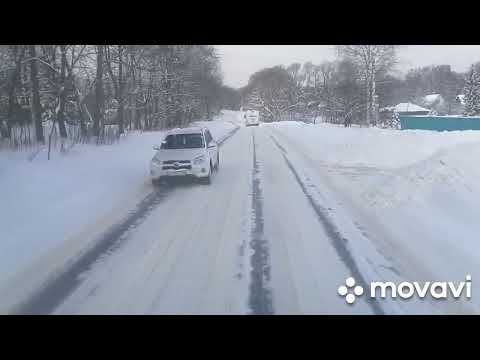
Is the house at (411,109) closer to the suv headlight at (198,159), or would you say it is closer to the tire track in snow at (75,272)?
the suv headlight at (198,159)

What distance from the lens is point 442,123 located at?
97.7 ft

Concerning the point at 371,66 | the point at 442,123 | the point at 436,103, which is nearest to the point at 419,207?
the point at 442,123

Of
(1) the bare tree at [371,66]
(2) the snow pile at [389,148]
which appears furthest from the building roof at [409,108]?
(2) the snow pile at [389,148]

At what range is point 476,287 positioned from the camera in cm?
468

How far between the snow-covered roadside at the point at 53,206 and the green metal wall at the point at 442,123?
21134mm

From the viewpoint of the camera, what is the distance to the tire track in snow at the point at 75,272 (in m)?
4.47

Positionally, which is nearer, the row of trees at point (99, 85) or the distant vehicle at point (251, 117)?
the row of trees at point (99, 85)

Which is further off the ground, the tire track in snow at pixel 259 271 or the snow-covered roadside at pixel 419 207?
the snow-covered roadside at pixel 419 207

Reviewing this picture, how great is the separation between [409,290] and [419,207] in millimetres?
4248

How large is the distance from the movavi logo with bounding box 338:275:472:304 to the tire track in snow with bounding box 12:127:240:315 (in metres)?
3.03

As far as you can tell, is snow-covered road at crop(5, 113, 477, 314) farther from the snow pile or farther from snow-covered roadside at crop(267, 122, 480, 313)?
the snow pile

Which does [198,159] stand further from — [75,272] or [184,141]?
[75,272]

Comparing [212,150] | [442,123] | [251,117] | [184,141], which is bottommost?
[212,150]
